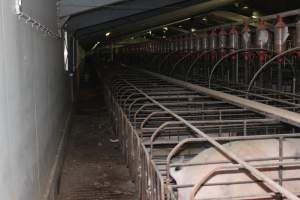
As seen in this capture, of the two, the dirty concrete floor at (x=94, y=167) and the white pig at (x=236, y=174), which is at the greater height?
the white pig at (x=236, y=174)

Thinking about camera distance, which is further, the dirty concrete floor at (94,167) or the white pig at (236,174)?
the dirty concrete floor at (94,167)

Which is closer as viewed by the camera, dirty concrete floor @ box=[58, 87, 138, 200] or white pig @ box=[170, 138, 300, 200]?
white pig @ box=[170, 138, 300, 200]

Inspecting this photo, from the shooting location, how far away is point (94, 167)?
6.66m

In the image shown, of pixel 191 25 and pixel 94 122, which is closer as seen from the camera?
pixel 94 122

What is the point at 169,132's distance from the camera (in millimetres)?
5188

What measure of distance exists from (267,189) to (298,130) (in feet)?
6.81

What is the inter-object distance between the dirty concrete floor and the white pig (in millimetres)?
2044

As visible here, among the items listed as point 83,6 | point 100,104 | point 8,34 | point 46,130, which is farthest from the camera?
point 100,104

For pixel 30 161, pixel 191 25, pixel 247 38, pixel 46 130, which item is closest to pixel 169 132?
pixel 46 130

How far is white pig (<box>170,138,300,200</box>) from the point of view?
310 centimetres

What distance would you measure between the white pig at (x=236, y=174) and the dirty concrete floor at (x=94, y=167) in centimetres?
204

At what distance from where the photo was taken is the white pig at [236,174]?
3102mm

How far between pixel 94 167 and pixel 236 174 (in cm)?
378

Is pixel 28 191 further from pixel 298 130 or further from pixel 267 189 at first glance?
pixel 298 130
